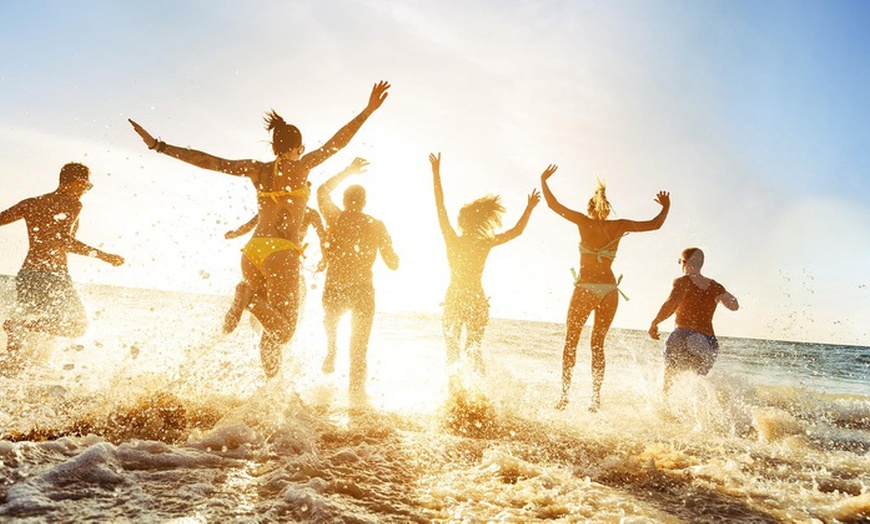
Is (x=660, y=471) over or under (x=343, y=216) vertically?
under

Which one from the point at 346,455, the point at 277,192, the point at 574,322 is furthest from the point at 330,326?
the point at 574,322

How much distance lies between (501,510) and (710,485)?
5.34 ft

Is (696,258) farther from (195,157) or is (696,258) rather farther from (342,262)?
(195,157)

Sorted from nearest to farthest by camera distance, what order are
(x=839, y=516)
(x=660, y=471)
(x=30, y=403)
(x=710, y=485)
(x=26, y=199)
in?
(x=839, y=516)
(x=710, y=485)
(x=660, y=471)
(x=30, y=403)
(x=26, y=199)

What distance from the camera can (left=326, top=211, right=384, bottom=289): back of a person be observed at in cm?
593

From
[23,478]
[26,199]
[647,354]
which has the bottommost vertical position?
[647,354]

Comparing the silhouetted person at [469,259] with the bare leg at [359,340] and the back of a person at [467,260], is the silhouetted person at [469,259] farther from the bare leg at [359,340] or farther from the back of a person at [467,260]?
the bare leg at [359,340]

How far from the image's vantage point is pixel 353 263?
19.5 ft

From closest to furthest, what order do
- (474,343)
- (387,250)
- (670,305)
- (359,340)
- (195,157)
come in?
(195,157)
(359,340)
(387,250)
(474,343)
(670,305)

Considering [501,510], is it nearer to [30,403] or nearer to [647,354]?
[30,403]

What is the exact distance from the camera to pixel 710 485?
3.13 m

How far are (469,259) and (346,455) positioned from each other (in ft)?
12.3

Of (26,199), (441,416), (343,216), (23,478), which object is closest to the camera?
(23,478)

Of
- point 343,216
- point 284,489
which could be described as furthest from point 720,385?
point 284,489
